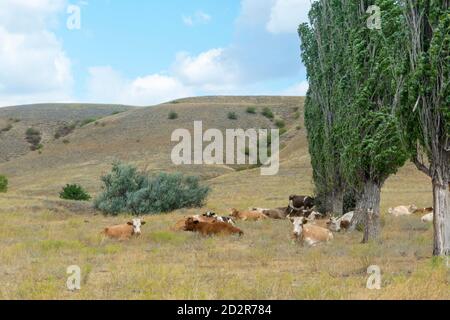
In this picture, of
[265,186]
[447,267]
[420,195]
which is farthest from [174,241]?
[265,186]

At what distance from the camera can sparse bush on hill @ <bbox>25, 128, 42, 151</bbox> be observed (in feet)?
329

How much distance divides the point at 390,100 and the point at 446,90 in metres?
3.72

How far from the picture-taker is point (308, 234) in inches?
619

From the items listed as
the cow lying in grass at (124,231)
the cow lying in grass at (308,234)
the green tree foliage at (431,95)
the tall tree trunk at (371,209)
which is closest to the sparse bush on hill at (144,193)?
the cow lying in grass at (124,231)

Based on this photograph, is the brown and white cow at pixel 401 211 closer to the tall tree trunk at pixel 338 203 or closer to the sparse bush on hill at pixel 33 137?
the tall tree trunk at pixel 338 203

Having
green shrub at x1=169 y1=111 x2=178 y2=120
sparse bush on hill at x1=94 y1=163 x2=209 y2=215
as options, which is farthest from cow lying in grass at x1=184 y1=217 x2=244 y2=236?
green shrub at x1=169 y1=111 x2=178 y2=120

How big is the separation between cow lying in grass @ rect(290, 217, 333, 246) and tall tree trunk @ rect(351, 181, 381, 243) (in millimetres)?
1153

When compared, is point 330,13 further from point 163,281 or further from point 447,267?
point 163,281

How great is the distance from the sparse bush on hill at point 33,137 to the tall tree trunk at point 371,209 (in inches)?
3526

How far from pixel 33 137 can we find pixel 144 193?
81650 mm

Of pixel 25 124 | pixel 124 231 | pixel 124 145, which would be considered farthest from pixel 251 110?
pixel 124 231

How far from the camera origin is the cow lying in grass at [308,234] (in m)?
15.6

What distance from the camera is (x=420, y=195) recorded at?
127ft

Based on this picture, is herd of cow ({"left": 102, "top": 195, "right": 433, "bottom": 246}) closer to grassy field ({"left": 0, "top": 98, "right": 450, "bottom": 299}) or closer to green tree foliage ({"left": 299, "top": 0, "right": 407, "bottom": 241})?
grassy field ({"left": 0, "top": 98, "right": 450, "bottom": 299})
